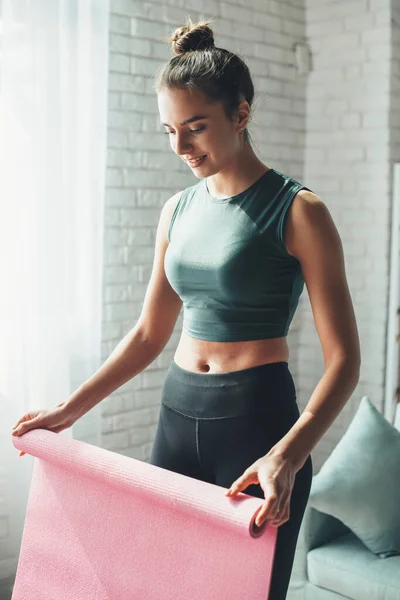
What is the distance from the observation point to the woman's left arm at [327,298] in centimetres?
144

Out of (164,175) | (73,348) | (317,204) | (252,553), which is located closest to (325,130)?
(164,175)

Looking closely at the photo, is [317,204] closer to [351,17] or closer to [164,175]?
[164,175]

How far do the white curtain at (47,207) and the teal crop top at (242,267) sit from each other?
143cm

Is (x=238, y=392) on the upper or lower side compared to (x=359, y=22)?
lower

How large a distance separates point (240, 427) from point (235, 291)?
0.26 metres

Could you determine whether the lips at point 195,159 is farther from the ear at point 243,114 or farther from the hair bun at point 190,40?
the hair bun at point 190,40

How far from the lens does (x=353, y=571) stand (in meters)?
2.54

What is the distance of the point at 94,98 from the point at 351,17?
5.25 ft

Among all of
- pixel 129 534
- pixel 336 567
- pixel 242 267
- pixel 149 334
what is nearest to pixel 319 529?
pixel 336 567

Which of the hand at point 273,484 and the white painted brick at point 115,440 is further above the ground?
the hand at point 273,484

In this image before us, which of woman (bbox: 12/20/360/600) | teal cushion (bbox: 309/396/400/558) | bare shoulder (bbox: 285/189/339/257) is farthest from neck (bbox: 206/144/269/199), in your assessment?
teal cushion (bbox: 309/396/400/558)

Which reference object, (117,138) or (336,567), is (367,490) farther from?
(117,138)

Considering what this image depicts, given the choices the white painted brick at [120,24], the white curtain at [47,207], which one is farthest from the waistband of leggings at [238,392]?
the white painted brick at [120,24]

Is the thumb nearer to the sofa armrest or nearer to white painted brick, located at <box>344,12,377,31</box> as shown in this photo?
the sofa armrest
